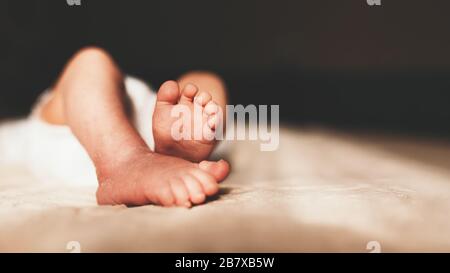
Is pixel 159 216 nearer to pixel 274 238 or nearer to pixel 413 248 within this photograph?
pixel 274 238

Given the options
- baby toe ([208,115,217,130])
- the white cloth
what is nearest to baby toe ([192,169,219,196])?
baby toe ([208,115,217,130])

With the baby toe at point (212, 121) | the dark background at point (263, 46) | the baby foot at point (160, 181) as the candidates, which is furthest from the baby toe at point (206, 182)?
the dark background at point (263, 46)

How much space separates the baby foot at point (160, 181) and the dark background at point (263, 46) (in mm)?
1802

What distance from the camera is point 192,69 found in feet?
9.91

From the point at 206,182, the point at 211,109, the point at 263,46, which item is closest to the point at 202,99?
the point at 211,109

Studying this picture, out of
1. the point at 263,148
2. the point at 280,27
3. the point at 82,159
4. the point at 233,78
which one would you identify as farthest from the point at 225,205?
the point at 280,27

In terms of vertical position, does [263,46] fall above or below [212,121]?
above

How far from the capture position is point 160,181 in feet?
2.53

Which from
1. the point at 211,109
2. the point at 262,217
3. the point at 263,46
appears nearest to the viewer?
the point at 262,217

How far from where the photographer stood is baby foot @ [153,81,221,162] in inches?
33.1

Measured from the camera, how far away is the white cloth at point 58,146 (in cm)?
106

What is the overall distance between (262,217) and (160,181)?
0.58 ft

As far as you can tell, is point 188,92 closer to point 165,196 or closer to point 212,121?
point 212,121

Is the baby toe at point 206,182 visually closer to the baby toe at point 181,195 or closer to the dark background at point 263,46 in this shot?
the baby toe at point 181,195
